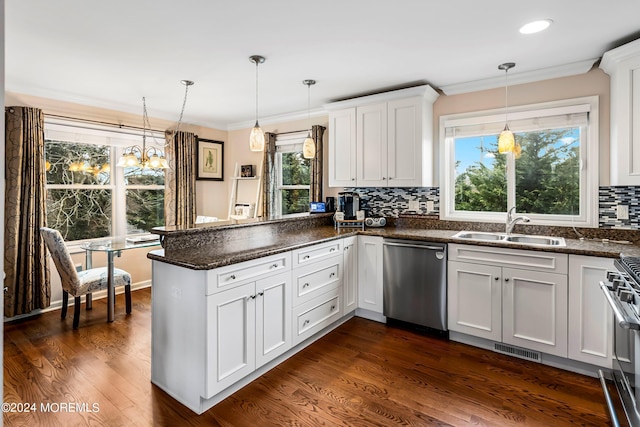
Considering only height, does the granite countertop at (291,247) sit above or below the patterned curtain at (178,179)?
below

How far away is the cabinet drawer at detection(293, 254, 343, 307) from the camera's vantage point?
8.95 ft

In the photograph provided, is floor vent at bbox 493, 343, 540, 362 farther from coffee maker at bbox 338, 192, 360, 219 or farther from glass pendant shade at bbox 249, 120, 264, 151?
glass pendant shade at bbox 249, 120, 264, 151

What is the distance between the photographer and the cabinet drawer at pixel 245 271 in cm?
205

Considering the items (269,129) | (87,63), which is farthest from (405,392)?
(269,129)

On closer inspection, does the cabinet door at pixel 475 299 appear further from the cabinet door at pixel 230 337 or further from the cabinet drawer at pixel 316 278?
the cabinet door at pixel 230 337

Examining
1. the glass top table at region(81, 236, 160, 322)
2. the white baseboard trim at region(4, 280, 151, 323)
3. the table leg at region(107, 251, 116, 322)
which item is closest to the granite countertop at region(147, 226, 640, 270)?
the glass top table at region(81, 236, 160, 322)

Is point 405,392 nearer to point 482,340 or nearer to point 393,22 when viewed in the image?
point 482,340

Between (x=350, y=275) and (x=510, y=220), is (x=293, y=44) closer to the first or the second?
(x=350, y=275)

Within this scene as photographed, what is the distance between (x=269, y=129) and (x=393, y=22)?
9.93 feet

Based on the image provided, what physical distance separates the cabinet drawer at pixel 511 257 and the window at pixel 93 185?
12.8 ft

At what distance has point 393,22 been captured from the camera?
2.25 metres

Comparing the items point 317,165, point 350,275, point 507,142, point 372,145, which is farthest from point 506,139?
point 317,165

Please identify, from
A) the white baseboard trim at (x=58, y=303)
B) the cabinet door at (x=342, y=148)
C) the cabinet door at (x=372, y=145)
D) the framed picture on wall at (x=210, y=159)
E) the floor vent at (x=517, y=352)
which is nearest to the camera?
the floor vent at (x=517, y=352)

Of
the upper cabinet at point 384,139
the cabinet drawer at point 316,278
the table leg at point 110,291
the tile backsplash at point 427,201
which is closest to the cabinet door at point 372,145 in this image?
the upper cabinet at point 384,139
